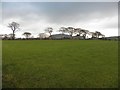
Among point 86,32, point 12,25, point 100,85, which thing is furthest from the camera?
point 86,32

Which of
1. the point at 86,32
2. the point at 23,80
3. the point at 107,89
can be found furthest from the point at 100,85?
the point at 86,32

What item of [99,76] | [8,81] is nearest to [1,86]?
[8,81]

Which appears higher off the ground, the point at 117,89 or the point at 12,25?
the point at 12,25

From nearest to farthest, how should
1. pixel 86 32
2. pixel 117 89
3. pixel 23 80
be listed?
pixel 117 89 < pixel 23 80 < pixel 86 32

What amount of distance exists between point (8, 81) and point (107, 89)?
4546 mm

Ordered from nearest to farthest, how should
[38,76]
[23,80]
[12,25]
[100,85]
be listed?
[100,85]
[23,80]
[38,76]
[12,25]

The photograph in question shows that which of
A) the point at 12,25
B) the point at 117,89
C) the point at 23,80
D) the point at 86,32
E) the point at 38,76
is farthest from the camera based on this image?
the point at 86,32

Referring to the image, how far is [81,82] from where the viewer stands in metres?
9.95

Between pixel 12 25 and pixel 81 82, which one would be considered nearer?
pixel 81 82

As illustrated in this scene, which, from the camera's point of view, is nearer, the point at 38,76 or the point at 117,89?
the point at 117,89

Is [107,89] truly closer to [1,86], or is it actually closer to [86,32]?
[1,86]

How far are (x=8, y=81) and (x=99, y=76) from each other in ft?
15.8

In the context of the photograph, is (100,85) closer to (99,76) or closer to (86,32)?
(99,76)

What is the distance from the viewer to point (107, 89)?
8.95 meters
